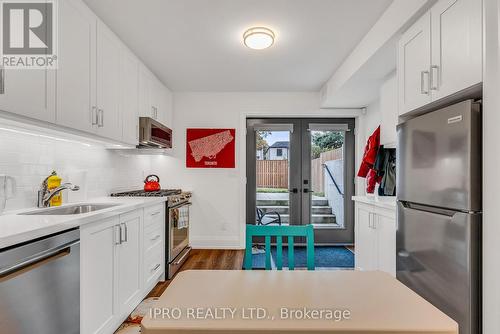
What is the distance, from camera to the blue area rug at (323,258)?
3.74 metres

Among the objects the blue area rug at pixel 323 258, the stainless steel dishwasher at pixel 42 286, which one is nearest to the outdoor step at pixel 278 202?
the blue area rug at pixel 323 258

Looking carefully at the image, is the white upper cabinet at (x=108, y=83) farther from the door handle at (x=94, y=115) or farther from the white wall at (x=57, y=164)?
the white wall at (x=57, y=164)

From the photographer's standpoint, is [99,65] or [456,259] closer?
[456,259]

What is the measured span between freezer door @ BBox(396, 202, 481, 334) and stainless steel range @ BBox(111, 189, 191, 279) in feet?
7.65

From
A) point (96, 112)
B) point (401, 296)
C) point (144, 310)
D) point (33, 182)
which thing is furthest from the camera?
point (144, 310)

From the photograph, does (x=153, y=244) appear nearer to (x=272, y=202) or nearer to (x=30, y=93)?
(x=30, y=93)

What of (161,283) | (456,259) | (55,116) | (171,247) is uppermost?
(55,116)

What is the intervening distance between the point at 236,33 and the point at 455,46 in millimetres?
1722

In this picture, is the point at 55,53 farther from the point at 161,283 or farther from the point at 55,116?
the point at 161,283

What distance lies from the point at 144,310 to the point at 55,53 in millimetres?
2099

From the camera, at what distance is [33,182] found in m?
2.12

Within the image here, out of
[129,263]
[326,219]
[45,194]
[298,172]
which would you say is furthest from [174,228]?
[326,219]

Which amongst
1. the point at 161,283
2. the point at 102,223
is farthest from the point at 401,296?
the point at 161,283

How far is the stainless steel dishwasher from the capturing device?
1195 millimetres
